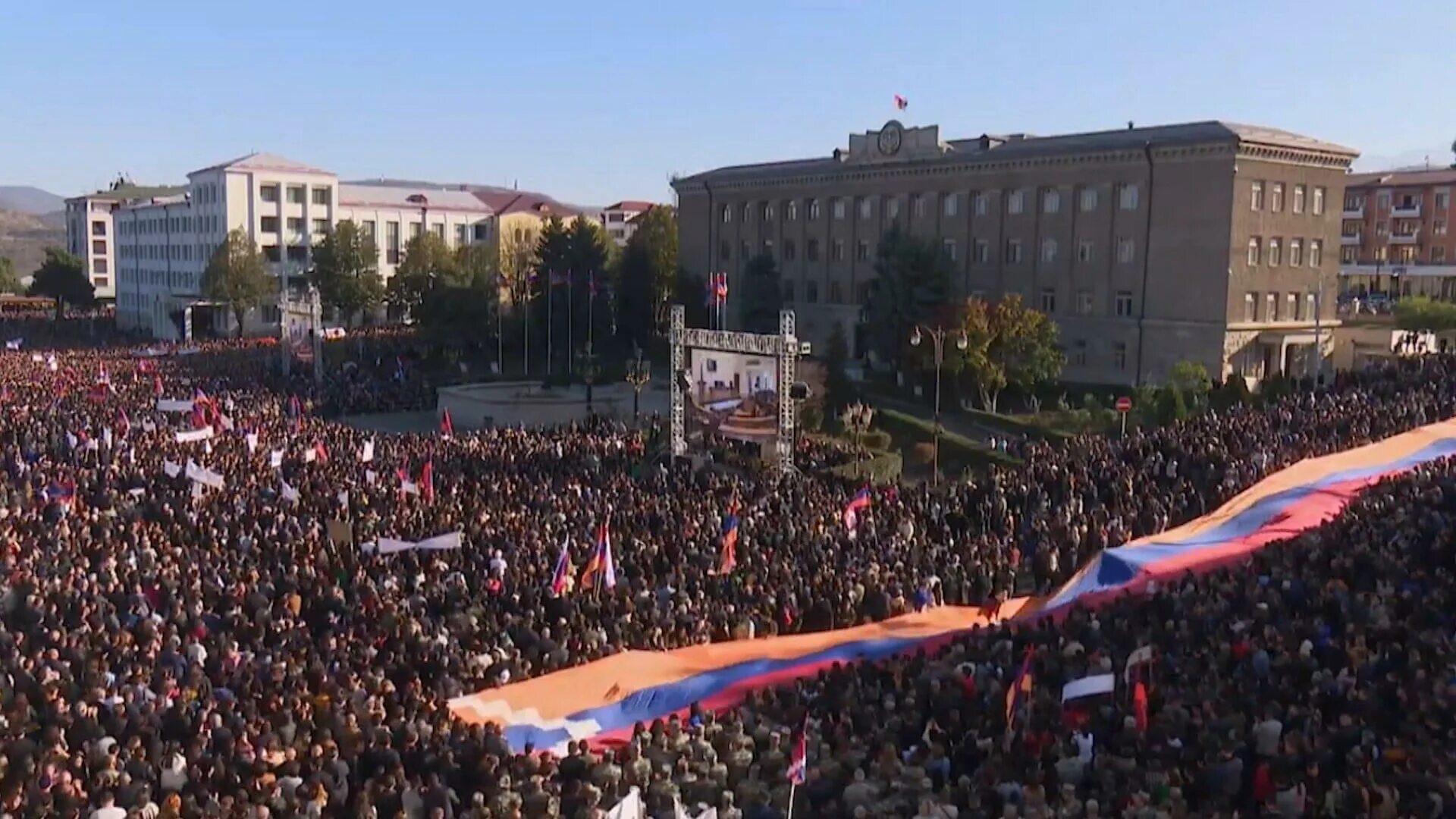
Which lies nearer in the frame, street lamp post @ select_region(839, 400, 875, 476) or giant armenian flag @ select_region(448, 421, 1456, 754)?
giant armenian flag @ select_region(448, 421, 1456, 754)

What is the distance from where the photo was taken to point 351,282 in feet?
247

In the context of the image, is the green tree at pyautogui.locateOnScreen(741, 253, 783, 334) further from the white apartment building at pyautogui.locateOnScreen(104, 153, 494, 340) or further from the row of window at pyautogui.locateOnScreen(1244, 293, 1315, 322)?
the white apartment building at pyautogui.locateOnScreen(104, 153, 494, 340)

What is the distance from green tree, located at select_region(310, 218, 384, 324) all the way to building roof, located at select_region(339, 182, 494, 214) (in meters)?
13.6

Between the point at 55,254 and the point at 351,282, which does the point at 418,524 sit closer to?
the point at 351,282

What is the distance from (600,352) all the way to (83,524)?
1573 inches

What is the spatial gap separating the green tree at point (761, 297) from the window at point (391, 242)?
40.8 meters

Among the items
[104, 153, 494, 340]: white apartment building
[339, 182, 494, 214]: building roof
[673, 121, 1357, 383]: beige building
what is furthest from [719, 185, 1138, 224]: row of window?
[339, 182, 494, 214]: building roof

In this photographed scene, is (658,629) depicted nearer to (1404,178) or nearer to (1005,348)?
(1005,348)

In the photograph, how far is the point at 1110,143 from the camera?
44.9 metres

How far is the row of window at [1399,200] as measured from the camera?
6969 centimetres

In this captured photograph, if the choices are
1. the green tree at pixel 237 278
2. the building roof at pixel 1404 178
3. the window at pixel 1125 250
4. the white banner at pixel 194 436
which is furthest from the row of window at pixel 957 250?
the building roof at pixel 1404 178

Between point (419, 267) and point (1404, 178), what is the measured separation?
2140 inches

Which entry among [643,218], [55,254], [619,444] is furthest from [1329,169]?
[55,254]

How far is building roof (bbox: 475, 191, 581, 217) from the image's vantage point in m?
98.9
